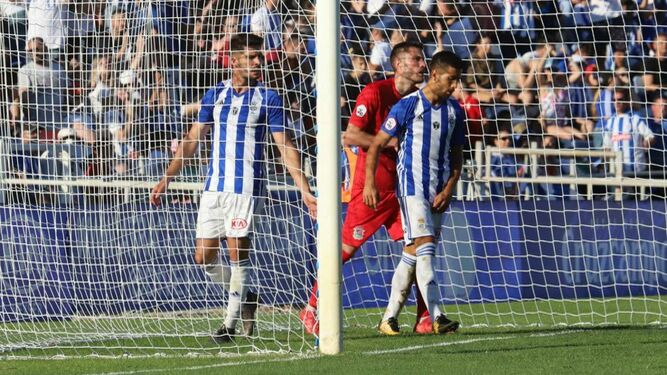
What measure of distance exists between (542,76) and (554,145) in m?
1.71

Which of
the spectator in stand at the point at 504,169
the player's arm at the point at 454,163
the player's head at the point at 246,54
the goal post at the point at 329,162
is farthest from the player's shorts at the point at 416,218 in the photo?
the spectator in stand at the point at 504,169

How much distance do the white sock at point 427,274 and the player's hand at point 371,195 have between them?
52 cm

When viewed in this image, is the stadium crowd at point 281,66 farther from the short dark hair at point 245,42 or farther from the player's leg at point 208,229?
the player's leg at point 208,229

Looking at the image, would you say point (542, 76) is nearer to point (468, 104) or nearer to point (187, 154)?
point (468, 104)

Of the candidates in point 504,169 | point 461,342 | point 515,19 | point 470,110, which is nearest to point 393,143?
point 461,342

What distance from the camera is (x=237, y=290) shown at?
31.1 feet

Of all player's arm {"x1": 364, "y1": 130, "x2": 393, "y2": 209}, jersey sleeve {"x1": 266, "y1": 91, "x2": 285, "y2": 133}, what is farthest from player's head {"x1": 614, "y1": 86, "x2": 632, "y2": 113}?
jersey sleeve {"x1": 266, "y1": 91, "x2": 285, "y2": 133}

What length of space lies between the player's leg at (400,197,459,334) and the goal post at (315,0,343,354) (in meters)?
1.88

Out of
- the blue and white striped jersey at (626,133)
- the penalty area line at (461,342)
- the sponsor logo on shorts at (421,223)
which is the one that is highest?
the blue and white striped jersey at (626,133)

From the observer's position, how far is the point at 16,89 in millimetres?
10500

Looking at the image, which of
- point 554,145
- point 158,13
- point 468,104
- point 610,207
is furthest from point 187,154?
point 554,145

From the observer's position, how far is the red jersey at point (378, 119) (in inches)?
398

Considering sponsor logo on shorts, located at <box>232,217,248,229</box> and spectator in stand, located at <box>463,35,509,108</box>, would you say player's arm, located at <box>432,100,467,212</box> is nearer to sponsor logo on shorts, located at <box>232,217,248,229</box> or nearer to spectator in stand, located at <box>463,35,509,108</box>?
sponsor logo on shorts, located at <box>232,217,248,229</box>

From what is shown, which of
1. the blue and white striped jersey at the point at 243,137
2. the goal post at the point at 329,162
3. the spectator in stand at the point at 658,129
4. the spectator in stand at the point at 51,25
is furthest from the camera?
the spectator in stand at the point at 658,129
